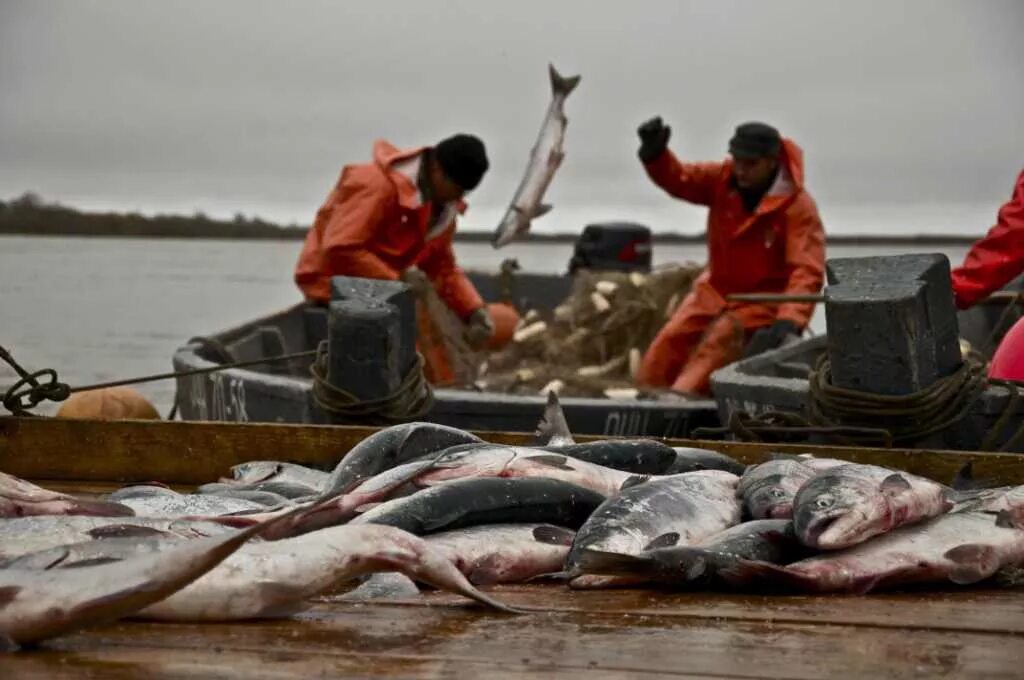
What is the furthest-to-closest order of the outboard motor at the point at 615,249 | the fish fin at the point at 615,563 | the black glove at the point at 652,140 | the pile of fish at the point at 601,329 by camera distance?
the outboard motor at the point at 615,249 < the pile of fish at the point at 601,329 < the black glove at the point at 652,140 < the fish fin at the point at 615,563

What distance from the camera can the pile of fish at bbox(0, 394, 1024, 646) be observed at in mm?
3807

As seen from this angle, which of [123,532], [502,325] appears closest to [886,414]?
[123,532]

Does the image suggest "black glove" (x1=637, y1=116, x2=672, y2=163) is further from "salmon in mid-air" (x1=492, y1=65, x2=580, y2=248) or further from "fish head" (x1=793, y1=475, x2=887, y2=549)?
"fish head" (x1=793, y1=475, x2=887, y2=549)

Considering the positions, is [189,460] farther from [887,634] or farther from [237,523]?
[887,634]

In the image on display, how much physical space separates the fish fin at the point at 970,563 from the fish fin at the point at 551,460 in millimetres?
1215

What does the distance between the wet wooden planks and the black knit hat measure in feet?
28.4

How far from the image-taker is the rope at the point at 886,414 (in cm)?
667

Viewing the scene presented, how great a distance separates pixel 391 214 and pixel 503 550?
25.5 feet

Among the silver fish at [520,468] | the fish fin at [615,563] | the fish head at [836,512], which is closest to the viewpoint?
the fish fin at [615,563]

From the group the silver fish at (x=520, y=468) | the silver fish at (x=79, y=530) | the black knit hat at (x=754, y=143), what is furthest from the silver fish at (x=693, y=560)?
the black knit hat at (x=754, y=143)

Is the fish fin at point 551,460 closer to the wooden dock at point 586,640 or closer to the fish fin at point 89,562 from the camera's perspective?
the wooden dock at point 586,640

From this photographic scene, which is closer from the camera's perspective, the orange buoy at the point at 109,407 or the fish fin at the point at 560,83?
the orange buoy at the point at 109,407

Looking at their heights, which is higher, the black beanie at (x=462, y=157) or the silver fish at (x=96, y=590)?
the black beanie at (x=462, y=157)

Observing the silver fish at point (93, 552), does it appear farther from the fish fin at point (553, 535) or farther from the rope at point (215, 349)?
the rope at point (215, 349)
